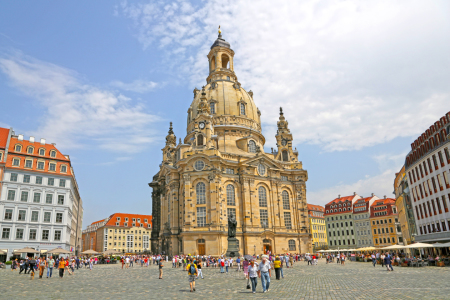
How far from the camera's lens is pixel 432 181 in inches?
1761

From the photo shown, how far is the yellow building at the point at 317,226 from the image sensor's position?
359 feet

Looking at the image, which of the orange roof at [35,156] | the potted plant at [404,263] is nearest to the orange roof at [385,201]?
the potted plant at [404,263]

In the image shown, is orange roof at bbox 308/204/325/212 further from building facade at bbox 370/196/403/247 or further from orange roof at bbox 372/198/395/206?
building facade at bbox 370/196/403/247

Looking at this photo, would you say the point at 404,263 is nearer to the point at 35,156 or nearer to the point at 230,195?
the point at 230,195

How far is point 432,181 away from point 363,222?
57601 mm

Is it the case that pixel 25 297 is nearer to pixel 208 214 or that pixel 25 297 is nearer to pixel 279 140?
pixel 208 214

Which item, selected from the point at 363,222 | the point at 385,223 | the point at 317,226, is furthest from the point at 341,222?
the point at 385,223

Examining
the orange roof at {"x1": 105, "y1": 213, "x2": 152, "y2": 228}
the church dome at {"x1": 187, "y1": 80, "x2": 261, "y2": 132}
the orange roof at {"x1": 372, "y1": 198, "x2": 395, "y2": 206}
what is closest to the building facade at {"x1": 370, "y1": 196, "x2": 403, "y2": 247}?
the orange roof at {"x1": 372, "y1": 198, "x2": 395, "y2": 206}

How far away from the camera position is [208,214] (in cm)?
5819

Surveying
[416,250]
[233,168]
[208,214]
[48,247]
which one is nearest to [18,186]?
[48,247]

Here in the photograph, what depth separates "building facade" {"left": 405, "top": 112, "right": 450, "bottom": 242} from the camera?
40.9 meters

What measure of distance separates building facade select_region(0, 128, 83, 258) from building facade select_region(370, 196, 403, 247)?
79.3 m

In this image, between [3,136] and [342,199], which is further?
[342,199]

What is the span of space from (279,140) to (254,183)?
1532 centimetres
